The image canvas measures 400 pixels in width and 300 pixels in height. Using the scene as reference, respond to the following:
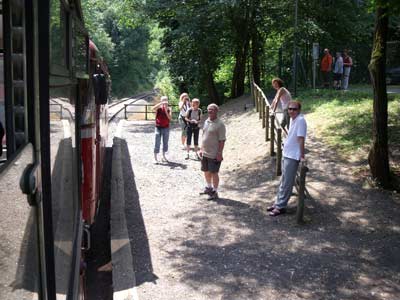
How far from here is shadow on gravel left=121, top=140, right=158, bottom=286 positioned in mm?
6308

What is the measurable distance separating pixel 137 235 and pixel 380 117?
468cm

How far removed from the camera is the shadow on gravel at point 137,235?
20.7 ft

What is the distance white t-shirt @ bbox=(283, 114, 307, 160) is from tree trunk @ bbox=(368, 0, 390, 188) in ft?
7.02

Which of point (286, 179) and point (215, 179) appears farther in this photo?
point (215, 179)

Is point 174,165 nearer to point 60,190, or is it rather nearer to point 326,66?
point 60,190

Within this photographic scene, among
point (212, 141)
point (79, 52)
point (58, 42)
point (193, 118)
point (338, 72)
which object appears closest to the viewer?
point (58, 42)

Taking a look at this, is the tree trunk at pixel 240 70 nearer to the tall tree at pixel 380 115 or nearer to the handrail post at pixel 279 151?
the handrail post at pixel 279 151

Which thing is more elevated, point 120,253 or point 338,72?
point 338,72

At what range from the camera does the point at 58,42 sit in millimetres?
2455

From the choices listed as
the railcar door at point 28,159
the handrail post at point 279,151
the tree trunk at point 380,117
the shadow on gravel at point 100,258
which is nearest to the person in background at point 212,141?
the handrail post at point 279,151

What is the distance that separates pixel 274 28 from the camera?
2262cm

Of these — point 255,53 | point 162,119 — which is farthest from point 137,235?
point 255,53

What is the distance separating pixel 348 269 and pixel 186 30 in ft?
55.8

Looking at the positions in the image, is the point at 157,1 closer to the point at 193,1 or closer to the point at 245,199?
the point at 193,1
